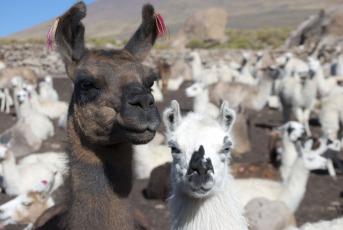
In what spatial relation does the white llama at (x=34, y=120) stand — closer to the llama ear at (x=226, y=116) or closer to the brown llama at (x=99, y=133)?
the brown llama at (x=99, y=133)

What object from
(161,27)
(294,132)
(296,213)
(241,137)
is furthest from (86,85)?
(241,137)

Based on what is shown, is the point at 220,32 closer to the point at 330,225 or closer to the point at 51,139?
the point at 51,139

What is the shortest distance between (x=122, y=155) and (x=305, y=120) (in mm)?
10592

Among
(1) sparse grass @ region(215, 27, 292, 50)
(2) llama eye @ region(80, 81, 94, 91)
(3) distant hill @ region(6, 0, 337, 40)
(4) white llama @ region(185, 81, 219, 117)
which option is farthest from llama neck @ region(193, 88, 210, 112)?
(3) distant hill @ region(6, 0, 337, 40)

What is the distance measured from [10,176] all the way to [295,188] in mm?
5330

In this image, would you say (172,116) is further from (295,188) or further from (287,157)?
(287,157)

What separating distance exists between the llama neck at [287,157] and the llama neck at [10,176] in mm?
5179

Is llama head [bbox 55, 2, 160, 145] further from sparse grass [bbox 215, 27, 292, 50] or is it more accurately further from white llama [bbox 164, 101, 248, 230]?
sparse grass [bbox 215, 27, 292, 50]

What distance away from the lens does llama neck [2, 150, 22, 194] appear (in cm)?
837

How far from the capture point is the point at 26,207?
22.3 feet

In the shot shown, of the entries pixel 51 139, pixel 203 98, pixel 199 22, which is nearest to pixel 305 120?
pixel 203 98

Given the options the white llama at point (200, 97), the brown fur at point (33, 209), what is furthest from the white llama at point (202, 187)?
the white llama at point (200, 97)

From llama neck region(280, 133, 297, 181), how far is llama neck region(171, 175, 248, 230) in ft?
16.8

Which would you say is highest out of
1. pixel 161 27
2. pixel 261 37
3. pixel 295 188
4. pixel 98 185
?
pixel 161 27
